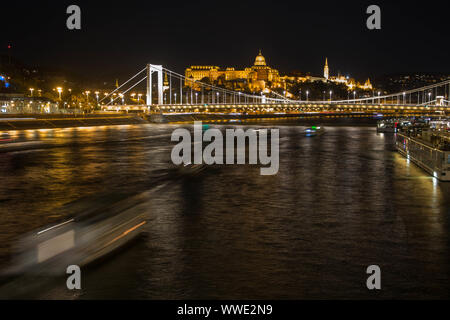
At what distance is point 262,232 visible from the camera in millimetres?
9516

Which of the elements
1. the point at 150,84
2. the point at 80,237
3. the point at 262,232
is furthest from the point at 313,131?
the point at 150,84

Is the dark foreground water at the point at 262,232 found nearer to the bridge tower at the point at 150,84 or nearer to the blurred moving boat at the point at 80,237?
the blurred moving boat at the point at 80,237

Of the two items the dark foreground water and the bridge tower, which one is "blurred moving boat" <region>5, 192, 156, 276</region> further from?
the bridge tower

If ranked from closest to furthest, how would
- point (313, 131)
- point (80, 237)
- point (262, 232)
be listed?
point (80, 237)
point (262, 232)
point (313, 131)

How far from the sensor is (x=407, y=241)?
894 cm

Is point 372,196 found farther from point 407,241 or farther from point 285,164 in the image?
point 285,164

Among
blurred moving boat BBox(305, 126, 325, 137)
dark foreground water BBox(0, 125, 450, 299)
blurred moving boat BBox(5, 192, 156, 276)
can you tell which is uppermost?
blurred moving boat BBox(305, 126, 325, 137)

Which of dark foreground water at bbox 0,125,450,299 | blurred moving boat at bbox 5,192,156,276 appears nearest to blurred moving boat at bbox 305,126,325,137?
dark foreground water at bbox 0,125,450,299

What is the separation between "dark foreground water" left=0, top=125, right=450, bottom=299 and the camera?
21.4ft

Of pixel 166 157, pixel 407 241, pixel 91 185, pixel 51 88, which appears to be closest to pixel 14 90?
pixel 51 88

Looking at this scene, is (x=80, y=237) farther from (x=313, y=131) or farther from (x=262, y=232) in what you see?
(x=313, y=131)
